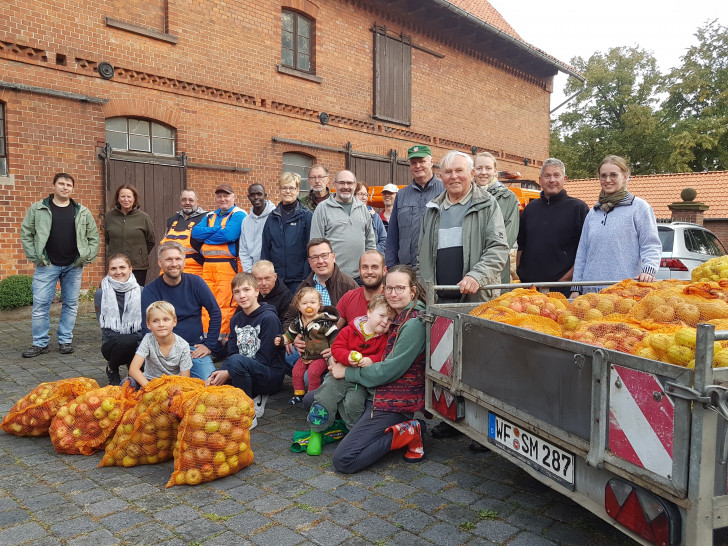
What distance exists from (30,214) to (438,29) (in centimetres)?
1311

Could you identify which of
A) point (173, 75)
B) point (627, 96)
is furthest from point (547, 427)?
point (627, 96)

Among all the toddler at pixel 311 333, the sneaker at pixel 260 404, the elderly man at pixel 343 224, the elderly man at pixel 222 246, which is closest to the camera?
the toddler at pixel 311 333

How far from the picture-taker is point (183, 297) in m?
5.23

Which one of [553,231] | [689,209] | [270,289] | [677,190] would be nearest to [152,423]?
[270,289]

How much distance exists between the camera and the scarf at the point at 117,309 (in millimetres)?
5473

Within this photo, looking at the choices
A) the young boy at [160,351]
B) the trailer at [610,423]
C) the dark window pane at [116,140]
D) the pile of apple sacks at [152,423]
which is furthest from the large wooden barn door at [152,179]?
the trailer at [610,423]

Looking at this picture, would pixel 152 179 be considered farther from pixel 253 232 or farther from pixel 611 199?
pixel 611 199

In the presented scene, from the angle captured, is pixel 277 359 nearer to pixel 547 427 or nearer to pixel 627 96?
pixel 547 427

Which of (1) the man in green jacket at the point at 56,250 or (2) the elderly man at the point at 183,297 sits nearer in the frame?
(2) the elderly man at the point at 183,297

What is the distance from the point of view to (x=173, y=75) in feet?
34.8

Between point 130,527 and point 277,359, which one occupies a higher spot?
point 277,359

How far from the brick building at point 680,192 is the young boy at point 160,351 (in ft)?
64.4

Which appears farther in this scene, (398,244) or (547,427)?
(398,244)

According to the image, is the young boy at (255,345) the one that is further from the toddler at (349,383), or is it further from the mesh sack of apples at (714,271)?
the mesh sack of apples at (714,271)
